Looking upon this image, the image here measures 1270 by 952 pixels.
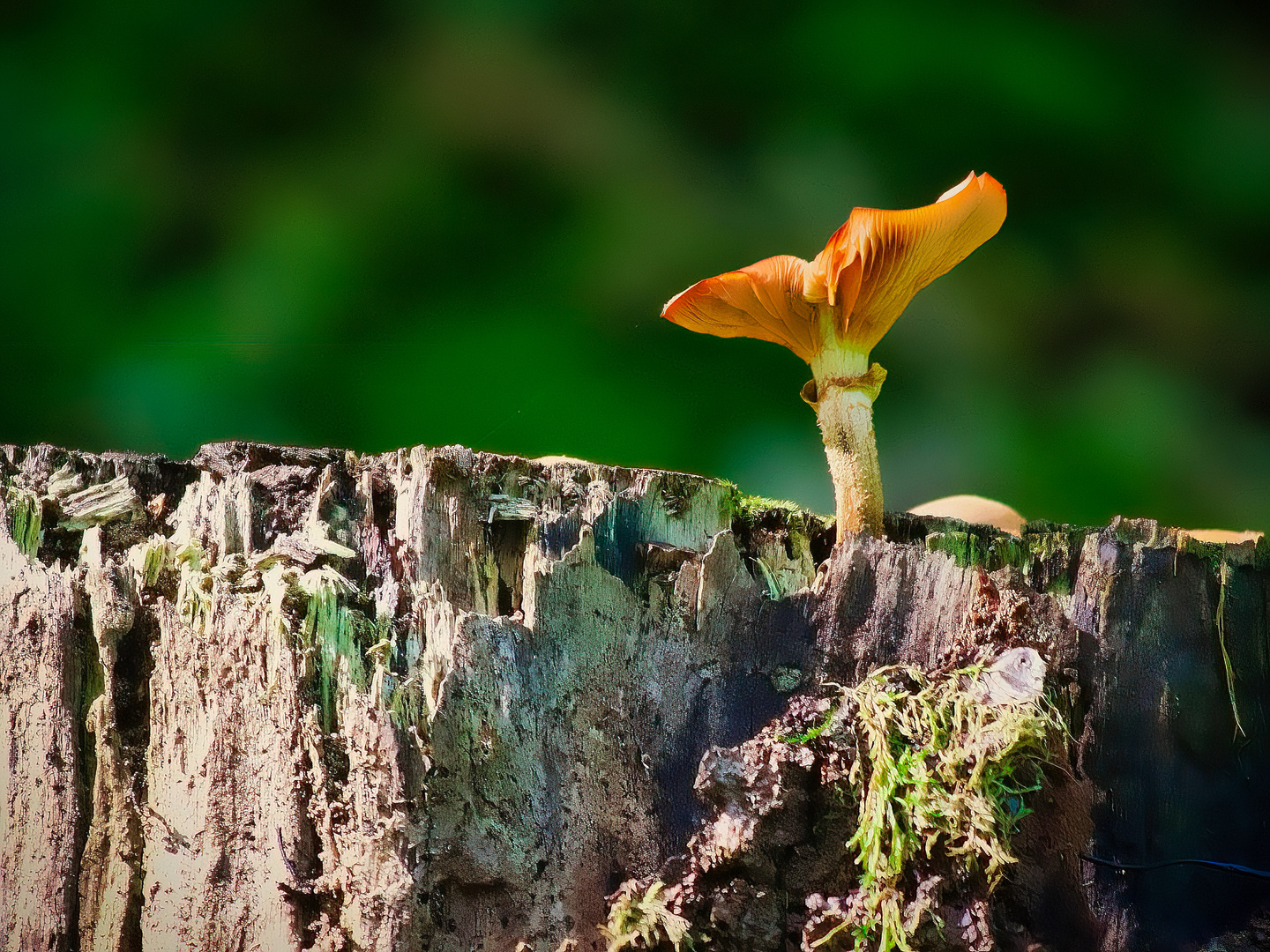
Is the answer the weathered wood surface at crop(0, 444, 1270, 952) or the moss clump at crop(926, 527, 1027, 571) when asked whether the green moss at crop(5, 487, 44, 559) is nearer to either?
the weathered wood surface at crop(0, 444, 1270, 952)

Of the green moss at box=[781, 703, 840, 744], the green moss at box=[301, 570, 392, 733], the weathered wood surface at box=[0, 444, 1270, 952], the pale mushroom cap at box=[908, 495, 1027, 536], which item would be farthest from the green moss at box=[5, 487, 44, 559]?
the pale mushroom cap at box=[908, 495, 1027, 536]

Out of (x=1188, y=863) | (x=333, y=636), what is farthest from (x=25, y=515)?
(x=1188, y=863)

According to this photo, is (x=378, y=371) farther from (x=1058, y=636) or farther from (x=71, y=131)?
(x=1058, y=636)

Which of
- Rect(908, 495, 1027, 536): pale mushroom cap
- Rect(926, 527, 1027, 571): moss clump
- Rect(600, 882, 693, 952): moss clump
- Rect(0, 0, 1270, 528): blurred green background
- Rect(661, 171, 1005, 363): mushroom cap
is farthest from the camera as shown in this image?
Rect(908, 495, 1027, 536): pale mushroom cap

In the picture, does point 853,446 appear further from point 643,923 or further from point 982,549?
point 643,923

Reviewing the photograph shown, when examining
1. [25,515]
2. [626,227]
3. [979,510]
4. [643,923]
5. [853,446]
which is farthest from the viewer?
[979,510]

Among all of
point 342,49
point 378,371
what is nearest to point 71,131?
point 342,49
